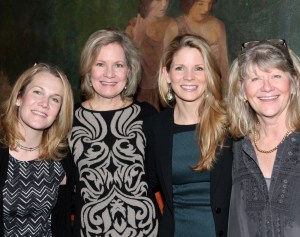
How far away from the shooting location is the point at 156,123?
330 cm

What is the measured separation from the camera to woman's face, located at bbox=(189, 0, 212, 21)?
373 centimetres

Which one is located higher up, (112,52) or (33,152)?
(112,52)

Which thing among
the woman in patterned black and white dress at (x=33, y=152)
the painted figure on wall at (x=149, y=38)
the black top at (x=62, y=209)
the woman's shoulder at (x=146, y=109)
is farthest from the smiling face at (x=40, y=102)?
the painted figure on wall at (x=149, y=38)

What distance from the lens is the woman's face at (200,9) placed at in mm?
3730

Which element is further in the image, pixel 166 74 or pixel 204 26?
pixel 204 26

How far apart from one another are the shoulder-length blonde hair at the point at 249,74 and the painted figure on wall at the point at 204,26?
0.82 meters

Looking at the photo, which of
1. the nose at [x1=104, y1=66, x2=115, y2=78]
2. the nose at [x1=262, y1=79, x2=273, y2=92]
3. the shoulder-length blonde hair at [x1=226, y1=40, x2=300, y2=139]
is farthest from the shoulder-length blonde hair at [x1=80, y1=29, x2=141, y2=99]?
the nose at [x1=262, y1=79, x2=273, y2=92]

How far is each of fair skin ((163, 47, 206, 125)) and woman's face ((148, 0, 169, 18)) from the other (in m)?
0.85

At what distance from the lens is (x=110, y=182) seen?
10.8ft

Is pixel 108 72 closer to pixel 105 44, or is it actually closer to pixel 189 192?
pixel 105 44

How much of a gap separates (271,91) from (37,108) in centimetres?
140

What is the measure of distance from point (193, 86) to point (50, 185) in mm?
1093

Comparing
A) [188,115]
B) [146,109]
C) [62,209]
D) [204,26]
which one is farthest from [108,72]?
[62,209]

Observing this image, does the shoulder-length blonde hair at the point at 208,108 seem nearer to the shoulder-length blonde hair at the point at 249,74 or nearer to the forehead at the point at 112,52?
the shoulder-length blonde hair at the point at 249,74
